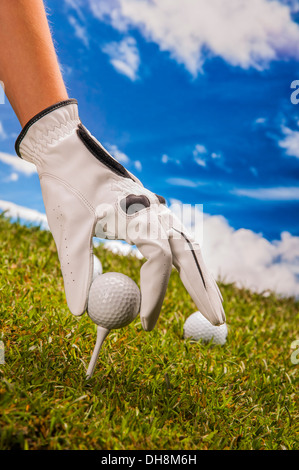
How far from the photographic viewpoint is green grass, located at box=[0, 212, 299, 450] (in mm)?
1984

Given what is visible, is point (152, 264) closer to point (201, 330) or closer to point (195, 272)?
point (195, 272)

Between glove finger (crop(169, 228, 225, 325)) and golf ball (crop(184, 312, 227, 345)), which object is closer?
glove finger (crop(169, 228, 225, 325))

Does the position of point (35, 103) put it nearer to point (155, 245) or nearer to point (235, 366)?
point (155, 245)

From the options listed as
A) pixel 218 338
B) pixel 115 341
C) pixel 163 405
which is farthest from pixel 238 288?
pixel 163 405

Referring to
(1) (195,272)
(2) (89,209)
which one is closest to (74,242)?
(2) (89,209)

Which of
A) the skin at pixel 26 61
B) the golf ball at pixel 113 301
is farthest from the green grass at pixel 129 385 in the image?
the skin at pixel 26 61

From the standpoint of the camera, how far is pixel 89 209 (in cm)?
239

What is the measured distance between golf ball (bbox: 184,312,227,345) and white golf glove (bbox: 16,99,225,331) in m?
1.19

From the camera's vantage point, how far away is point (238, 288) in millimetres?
6645

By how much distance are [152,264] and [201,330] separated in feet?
5.15

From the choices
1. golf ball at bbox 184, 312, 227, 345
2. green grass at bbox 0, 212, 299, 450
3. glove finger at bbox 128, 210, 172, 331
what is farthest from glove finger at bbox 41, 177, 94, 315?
golf ball at bbox 184, 312, 227, 345

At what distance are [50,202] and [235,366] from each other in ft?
6.32

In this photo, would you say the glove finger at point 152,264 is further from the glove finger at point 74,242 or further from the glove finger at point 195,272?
the glove finger at point 74,242

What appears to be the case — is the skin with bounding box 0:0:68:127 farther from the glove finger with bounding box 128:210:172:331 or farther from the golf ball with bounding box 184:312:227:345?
the golf ball with bounding box 184:312:227:345
